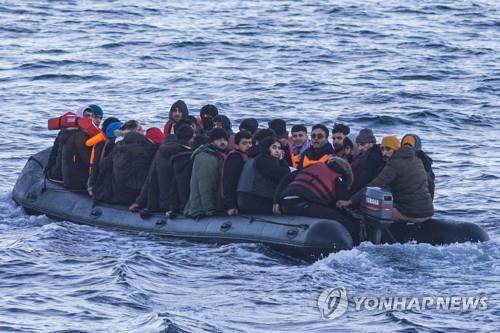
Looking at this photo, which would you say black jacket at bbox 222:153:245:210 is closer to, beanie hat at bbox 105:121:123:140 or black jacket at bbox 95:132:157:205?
black jacket at bbox 95:132:157:205

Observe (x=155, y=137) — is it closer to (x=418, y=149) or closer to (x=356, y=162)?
(x=356, y=162)

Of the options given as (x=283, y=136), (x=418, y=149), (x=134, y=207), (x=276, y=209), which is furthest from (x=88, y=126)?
(x=418, y=149)

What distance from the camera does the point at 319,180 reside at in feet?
56.1

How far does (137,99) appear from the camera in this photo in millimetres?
33344

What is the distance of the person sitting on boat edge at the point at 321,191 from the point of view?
17078 mm

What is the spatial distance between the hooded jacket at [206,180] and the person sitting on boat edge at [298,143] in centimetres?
133

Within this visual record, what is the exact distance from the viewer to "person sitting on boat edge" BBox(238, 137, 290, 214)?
17.4m

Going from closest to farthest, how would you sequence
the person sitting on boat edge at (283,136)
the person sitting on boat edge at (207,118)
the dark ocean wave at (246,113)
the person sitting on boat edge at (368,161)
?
the dark ocean wave at (246,113) < the person sitting on boat edge at (368,161) < the person sitting on boat edge at (283,136) < the person sitting on boat edge at (207,118)

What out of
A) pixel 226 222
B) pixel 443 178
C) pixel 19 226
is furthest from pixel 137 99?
pixel 226 222

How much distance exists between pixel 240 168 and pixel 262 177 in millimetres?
364

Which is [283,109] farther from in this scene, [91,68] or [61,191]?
[61,191]

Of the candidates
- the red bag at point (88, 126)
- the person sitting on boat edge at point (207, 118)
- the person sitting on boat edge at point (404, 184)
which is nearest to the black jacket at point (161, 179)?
the red bag at point (88, 126)

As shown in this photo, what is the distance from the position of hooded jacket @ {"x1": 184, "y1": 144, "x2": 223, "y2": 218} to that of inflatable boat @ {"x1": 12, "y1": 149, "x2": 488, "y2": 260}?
19 cm

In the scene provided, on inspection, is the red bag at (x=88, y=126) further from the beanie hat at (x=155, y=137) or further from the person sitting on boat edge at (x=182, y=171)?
→ the person sitting on boat edge at (x=182, y=171)
